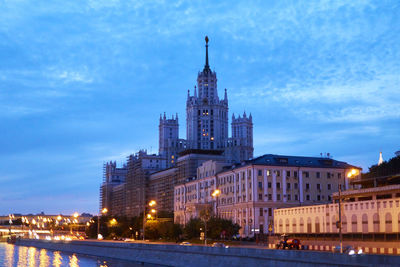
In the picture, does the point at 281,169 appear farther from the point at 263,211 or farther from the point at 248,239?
the point at 248,239

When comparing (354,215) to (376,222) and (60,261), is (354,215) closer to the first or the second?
(376,222)

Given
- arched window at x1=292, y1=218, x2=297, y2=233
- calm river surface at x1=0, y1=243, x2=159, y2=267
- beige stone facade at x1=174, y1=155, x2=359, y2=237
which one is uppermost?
beige stone facade at x1=174, y1=155, x2=359, y2=237

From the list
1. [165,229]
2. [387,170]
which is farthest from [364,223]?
[165,229]

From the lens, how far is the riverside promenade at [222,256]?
38281 mm

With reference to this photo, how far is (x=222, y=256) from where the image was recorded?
185 feet

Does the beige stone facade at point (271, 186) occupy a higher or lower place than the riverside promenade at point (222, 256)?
higher

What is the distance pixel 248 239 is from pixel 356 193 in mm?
36225

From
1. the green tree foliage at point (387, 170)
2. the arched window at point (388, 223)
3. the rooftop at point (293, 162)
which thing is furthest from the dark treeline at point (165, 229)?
the arched window at point (388, 223)

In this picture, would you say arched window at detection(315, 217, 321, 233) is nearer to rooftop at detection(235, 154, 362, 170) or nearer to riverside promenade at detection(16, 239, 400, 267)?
riverside promenade at detection(16, 239, 400, 267)

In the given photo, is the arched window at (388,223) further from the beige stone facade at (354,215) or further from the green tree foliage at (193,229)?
the green tree foliage at (193,229)

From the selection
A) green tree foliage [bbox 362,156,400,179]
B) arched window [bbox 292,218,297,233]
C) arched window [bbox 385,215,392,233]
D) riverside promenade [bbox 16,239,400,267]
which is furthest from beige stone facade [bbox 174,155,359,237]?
arched window [bbox 385,215,392,233]

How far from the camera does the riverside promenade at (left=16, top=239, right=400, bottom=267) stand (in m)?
38.3

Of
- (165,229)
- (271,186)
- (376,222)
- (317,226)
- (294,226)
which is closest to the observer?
(376,222)

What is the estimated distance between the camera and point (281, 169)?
382ft
